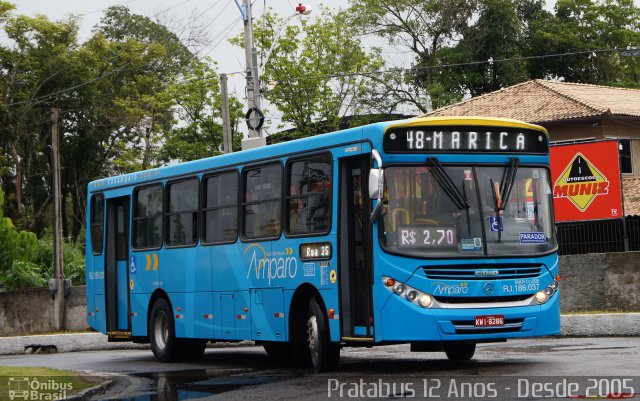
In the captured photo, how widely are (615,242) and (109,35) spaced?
49339 mm

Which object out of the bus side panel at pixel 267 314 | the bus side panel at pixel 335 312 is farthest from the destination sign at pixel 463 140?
the bus side panel at pixel 267 314

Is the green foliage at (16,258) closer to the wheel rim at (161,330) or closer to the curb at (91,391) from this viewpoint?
the wheel rim at (161,330)

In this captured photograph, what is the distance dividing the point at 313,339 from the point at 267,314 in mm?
1506

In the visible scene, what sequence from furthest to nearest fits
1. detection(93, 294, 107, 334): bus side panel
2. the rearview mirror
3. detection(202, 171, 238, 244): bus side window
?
1. detection(93, 294, 107, 334): bus side panel
2. detection(202, 171, 238, 244): bus side window
3. the rearview mirror

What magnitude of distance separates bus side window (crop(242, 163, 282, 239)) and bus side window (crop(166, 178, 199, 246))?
1.69m

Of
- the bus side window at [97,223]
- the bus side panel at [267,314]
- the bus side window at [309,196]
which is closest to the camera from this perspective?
the bus side window at [309,196]

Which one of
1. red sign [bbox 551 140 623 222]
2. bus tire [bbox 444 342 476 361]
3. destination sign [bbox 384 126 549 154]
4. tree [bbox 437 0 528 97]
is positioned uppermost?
tree [bbox 437 0 528 97]

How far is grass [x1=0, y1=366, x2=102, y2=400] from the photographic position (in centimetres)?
1380

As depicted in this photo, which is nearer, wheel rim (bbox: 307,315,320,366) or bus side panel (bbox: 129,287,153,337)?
wheel rim (bbox: 307,315,320,366)

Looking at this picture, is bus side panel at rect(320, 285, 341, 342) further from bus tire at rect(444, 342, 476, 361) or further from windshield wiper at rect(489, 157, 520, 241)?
windshield wiper at rect(489, 157, 520, 241)

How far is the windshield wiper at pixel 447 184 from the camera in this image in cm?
1425

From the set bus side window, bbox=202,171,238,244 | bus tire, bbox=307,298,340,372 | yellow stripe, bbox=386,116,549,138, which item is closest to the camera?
yellow stripe, bbox=386,116,549,138

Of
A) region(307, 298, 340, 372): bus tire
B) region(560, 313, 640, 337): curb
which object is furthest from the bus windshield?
region(560, 313, 640, 337): curb

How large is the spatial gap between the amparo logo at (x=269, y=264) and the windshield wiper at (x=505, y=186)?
2946 millimetres
